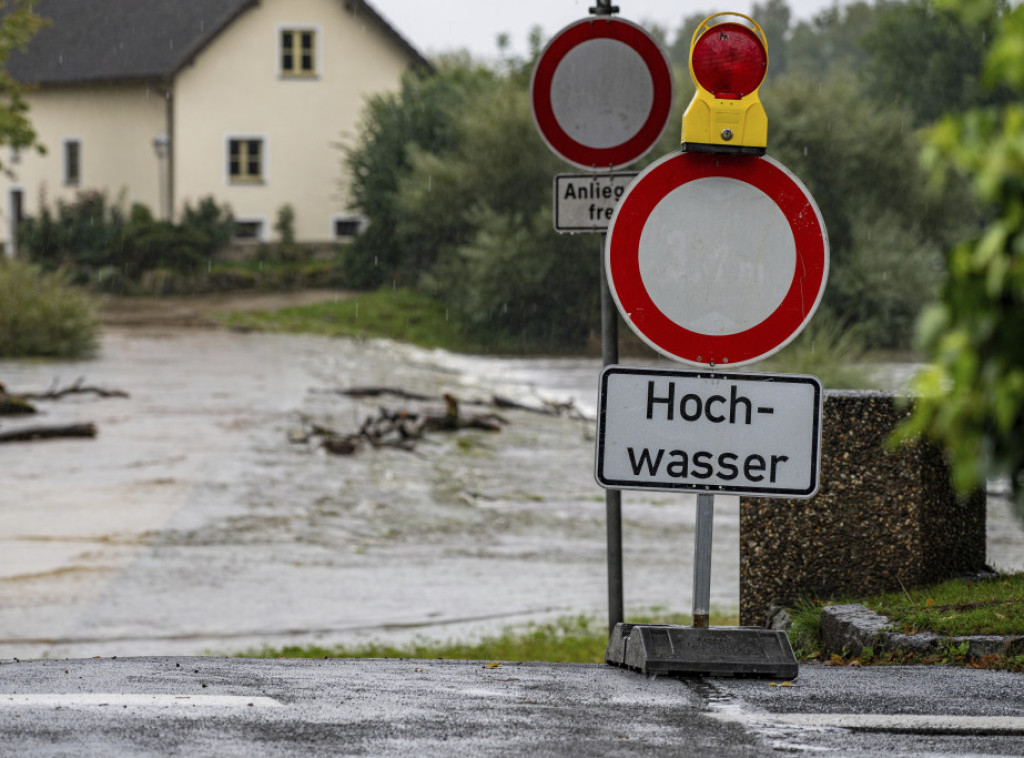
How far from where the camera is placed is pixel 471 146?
41031 mm

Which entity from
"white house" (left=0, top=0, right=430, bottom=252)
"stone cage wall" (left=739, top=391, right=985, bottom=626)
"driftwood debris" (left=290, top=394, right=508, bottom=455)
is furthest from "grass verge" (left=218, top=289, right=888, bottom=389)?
"stone cage wall" (left=739, top=391, right=985, bottom=626)

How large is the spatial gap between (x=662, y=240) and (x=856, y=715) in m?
1.58

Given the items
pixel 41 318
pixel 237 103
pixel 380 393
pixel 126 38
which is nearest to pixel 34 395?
pixel 380 393

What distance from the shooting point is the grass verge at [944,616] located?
5.53m

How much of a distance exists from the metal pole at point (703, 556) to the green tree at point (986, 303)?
3074 mm

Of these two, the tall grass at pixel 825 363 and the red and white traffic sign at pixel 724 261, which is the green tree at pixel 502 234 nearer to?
the tall grass at pixel 825 363

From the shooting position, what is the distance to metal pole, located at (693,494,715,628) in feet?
16.3

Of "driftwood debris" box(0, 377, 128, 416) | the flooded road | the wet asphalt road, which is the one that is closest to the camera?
the wet asphalt road

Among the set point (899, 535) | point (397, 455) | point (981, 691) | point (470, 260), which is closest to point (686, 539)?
point (397, 455)

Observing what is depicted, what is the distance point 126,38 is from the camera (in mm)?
50375

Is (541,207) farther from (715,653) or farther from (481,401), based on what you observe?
(715,653)

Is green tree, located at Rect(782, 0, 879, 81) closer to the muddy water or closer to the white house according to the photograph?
the white house

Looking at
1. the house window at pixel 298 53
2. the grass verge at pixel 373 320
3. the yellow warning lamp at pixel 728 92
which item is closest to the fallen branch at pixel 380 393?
the grass verge at pixel 373 320

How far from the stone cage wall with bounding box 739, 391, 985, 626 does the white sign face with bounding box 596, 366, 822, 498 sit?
164 cm
